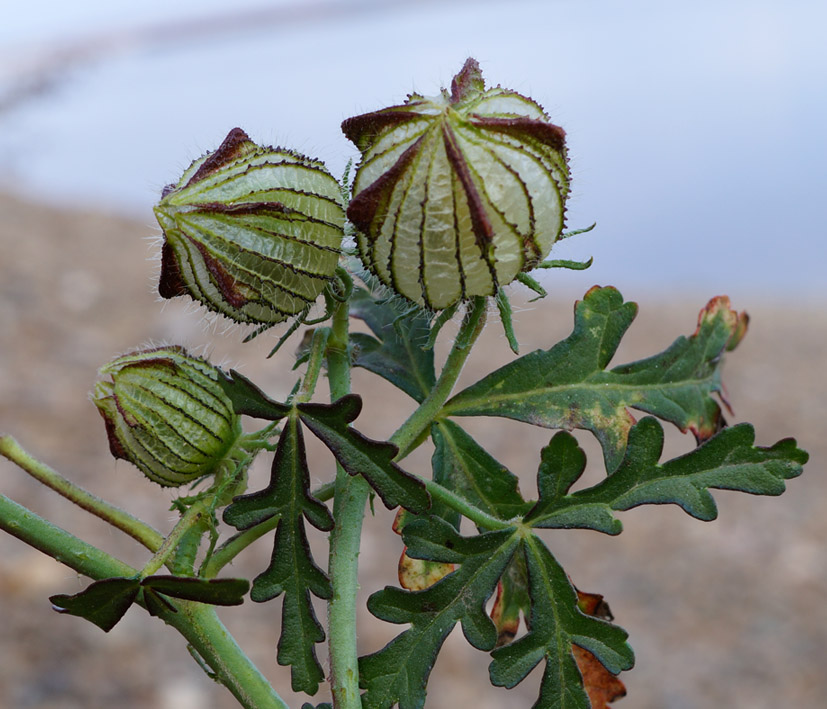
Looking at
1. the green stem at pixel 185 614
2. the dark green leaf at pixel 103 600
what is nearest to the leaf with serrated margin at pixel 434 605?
the green stem at pixel 185 614

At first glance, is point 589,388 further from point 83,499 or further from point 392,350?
point 83,499

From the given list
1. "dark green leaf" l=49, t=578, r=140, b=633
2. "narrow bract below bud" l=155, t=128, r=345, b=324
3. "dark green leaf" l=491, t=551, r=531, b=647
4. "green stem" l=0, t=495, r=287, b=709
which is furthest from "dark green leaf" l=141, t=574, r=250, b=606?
"dark green leaf" l=491, t=551, r=531, b=647

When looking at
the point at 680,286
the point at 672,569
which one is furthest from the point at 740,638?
the point at 680,286

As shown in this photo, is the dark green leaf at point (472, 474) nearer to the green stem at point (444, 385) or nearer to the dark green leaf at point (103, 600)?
the green stem at point (444, 385)

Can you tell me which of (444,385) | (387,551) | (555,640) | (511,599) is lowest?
(555,640)

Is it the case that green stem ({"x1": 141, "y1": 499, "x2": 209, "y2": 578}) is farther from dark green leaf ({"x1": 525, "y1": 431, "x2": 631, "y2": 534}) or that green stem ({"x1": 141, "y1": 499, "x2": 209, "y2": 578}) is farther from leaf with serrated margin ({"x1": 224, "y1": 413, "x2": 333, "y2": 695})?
dark green leaf ({"x1": 525, "y1": 431, "x2": 631, "y2": 534})

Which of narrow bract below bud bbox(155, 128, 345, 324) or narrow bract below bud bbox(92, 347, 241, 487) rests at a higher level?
narrow bract below bud bbox(155, 128, 345, 324)

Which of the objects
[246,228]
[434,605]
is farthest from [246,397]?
[434,605]
